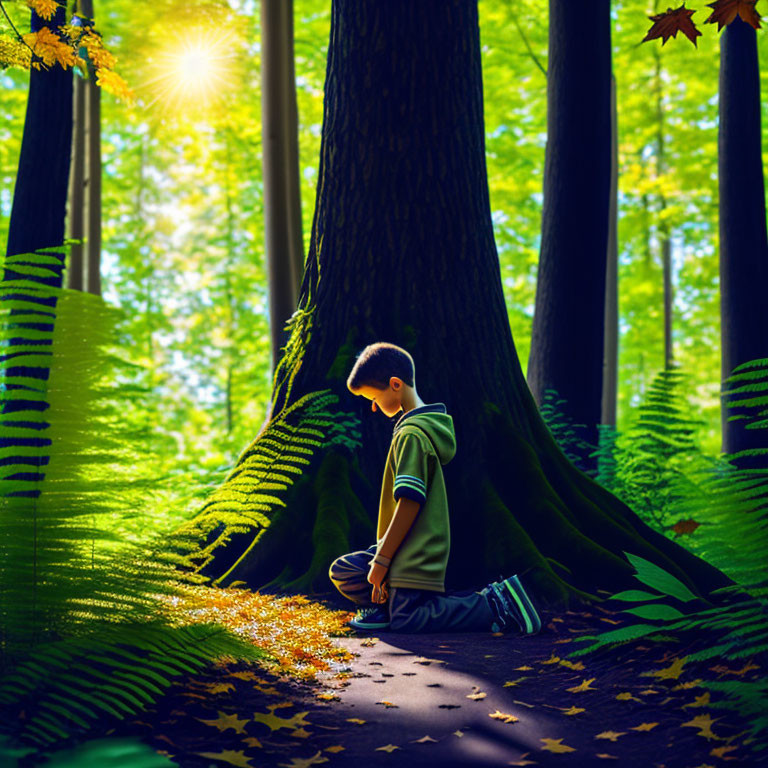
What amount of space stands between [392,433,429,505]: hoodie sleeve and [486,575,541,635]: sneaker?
66 centimetres

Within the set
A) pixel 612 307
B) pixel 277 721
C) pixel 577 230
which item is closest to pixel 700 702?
pixel 277 721

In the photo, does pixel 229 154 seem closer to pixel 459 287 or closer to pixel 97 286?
pixel 97 286

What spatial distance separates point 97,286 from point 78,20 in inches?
235

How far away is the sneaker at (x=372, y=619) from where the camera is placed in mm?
4367

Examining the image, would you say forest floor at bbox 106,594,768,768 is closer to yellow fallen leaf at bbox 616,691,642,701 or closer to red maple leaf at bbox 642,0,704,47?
yellow fallen leaf at bbox 616,691,642,701

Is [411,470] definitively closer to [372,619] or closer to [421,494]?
[421,494]

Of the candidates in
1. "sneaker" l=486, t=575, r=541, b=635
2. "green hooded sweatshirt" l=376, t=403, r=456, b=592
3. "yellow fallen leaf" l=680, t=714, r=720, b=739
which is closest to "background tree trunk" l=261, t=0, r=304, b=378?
"green hooded sweatshirt" l=376, t=403, r=456, b=592

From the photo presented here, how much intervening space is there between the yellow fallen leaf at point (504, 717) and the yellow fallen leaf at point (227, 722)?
931 millimetres

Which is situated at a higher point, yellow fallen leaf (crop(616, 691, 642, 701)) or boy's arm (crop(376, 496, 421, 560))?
boy's arm (crop(376, 496, 421, 560))

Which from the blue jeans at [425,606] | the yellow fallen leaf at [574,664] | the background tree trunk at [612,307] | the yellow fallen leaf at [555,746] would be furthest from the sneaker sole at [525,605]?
the background tree trunk at [612,307]

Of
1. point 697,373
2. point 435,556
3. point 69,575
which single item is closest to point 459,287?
point 435,556

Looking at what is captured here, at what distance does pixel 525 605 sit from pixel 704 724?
162cm

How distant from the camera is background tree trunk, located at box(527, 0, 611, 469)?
845cm

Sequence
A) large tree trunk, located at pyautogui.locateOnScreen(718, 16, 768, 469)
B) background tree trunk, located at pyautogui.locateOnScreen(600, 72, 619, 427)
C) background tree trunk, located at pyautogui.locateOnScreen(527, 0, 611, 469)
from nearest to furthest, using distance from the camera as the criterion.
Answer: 1. background tree trunk, located at pyautogui.locateOnScreen(527, 0, 611, 469)
2. large tree trunk, located at pyautogui.locateOnScreen(718, 16, 768, 469)
3. background tree trunk, located at pyautogui.locateOnScreen(600, 72, 619, 427)
